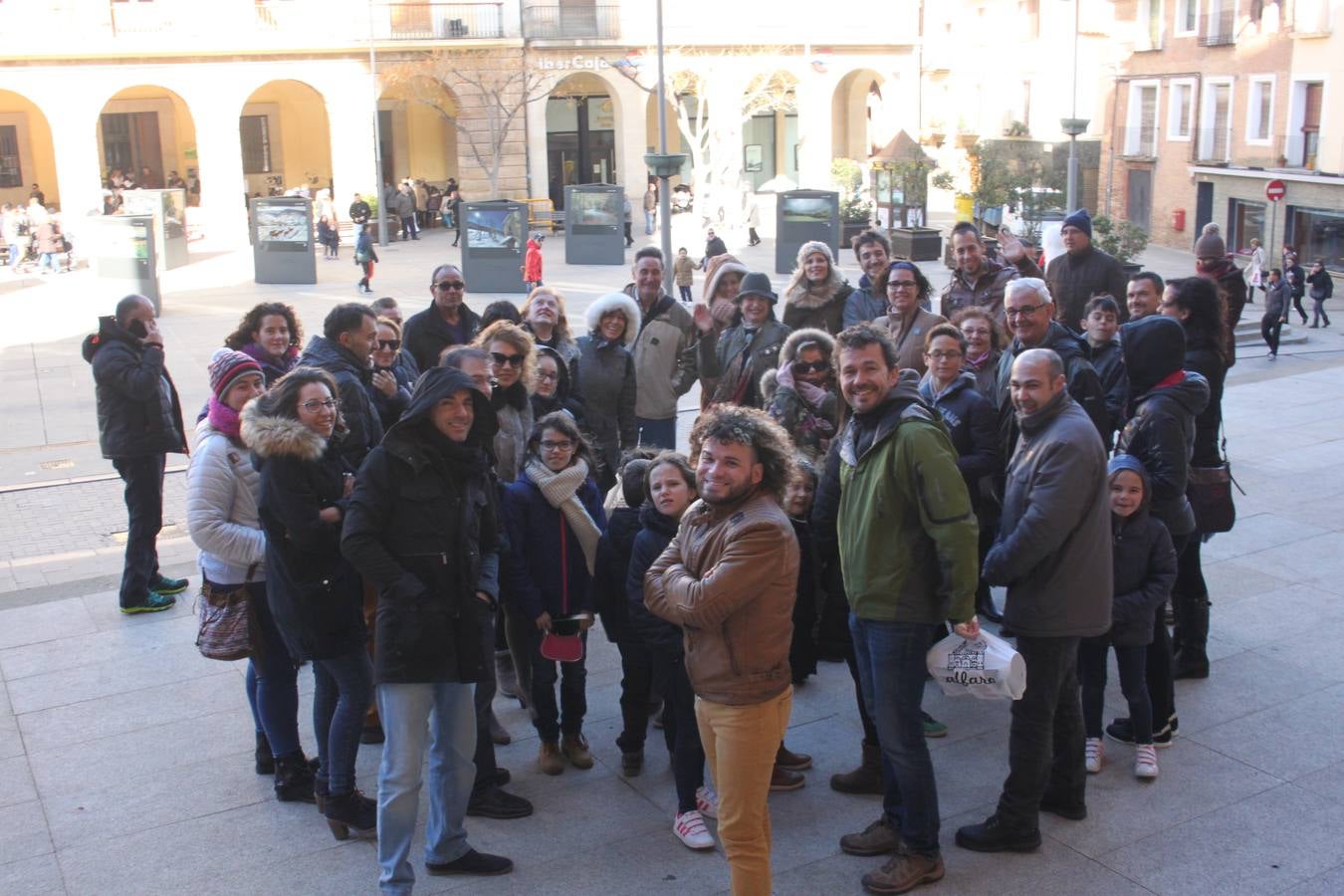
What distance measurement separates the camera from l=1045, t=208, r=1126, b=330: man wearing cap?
28.7 ft

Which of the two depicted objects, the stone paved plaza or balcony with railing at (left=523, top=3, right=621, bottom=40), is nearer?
the stone paved plaza

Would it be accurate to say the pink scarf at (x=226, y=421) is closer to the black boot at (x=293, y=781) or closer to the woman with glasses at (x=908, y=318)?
the black boot at (x=293, y=781)

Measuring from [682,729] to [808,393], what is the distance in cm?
206

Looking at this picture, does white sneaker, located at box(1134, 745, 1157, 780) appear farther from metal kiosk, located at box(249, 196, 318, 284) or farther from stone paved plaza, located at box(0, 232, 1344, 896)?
metal kiosk, located at box(249, 196, 318, 284)

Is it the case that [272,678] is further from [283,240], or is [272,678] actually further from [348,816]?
[283,240]

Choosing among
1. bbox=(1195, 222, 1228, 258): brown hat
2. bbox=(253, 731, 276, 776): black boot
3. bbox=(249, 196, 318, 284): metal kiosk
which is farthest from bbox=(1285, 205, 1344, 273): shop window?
bbox=(253, 731, 276, 776): black boot

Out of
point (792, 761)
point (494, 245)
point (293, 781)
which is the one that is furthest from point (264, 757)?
point (494, 245)

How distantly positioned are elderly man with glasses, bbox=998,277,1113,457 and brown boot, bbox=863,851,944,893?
2.01 meters

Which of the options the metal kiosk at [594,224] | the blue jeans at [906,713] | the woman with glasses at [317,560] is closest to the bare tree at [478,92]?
the metal kiosk at [594,224]

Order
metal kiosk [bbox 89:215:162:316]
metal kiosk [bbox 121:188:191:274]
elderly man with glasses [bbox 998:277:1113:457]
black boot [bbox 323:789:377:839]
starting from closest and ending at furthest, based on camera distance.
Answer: black boot [bbox 323:789:377:839]
elderly man with glasses [bbox 998:277:1113:457]
metal kiosk [bbox 89:215:162:316]
metal kiosk [bbox 121:188:191:274]

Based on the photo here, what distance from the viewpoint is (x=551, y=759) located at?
18.8 feet

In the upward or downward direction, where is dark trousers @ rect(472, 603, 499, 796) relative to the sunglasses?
downward

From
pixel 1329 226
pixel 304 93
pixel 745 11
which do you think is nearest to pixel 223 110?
pixel 304 93

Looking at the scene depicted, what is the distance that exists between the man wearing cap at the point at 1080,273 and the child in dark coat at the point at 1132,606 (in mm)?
3479
